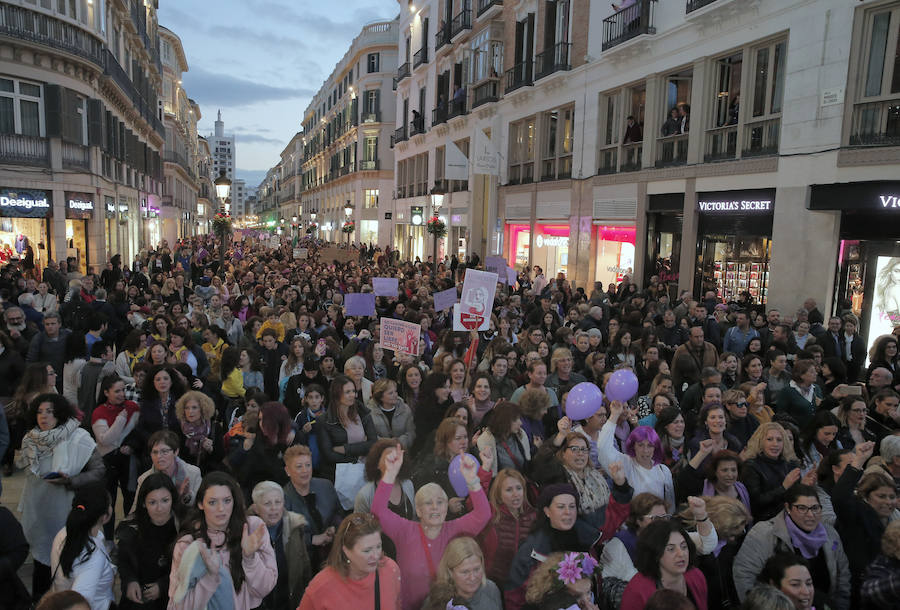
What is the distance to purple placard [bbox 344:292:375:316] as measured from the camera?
11.0 m

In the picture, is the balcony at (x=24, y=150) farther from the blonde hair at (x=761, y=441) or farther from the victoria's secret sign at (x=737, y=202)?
the blonde hair at (x=761, y=441)

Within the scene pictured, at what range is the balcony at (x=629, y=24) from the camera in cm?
1755

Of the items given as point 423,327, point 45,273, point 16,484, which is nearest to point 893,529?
point 423,327

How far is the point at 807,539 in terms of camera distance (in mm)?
4016

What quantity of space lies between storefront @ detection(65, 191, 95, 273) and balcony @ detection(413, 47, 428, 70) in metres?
20.8

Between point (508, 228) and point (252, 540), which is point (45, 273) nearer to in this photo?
point (252, 540)

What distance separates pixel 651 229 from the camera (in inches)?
728

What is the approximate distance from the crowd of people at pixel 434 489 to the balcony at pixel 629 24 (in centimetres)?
1278

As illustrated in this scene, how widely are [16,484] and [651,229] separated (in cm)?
1633

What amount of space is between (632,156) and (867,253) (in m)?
7.91

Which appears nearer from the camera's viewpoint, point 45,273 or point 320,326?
point 320,326

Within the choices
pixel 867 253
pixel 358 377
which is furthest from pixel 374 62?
pixel 358 377

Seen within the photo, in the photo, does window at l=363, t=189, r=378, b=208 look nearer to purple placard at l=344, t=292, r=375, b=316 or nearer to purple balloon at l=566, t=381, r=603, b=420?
purple placard at l=344, t=292, r=375, b=316

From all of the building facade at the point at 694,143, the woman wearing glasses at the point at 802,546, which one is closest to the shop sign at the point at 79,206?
the building facade at the point at 694,143
